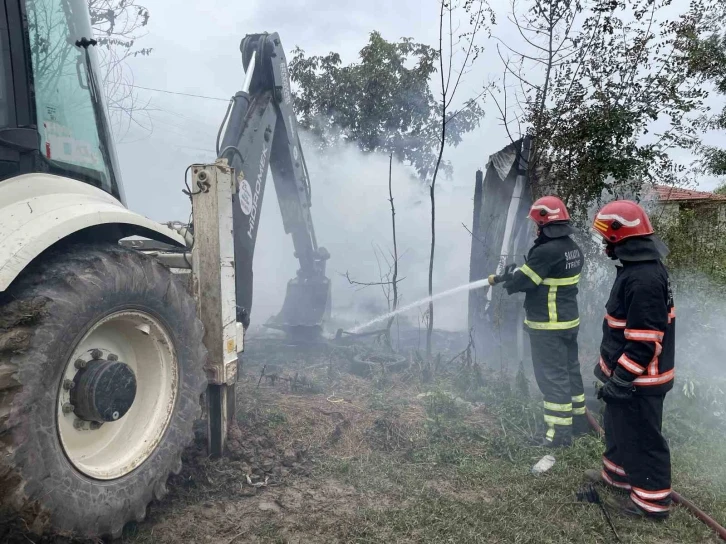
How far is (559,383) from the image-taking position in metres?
4.47

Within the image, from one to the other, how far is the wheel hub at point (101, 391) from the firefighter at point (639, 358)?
9.57 ft

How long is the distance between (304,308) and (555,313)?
382 cm

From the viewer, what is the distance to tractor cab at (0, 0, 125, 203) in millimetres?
2418

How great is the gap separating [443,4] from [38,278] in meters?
6.04

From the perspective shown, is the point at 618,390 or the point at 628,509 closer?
the point at 618,390

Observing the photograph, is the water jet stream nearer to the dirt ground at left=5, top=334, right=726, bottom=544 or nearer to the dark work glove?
the dirt ground at left=5, top=334, right=726, bottom=544

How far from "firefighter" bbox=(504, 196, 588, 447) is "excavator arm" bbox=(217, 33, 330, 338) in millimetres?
2503

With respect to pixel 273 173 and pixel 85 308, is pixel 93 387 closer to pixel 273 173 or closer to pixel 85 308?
pixel 85 308

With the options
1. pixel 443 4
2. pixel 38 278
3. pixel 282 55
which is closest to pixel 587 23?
pixel 443 4

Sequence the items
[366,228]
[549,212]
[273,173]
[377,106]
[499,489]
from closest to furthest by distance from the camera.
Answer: [499,489] → [549,212] → [273,173] → [377,106] → [366,228]

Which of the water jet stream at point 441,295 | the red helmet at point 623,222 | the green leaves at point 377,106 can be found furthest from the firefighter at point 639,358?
the green leaves at point 377,106

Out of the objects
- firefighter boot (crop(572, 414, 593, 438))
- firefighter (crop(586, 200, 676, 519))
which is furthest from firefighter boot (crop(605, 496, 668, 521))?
firefighter boot (crop(572, 414, 593, 438))

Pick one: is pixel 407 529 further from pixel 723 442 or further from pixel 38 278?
pixel 723 442

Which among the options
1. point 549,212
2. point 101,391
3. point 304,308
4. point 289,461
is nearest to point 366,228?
point 304,308
